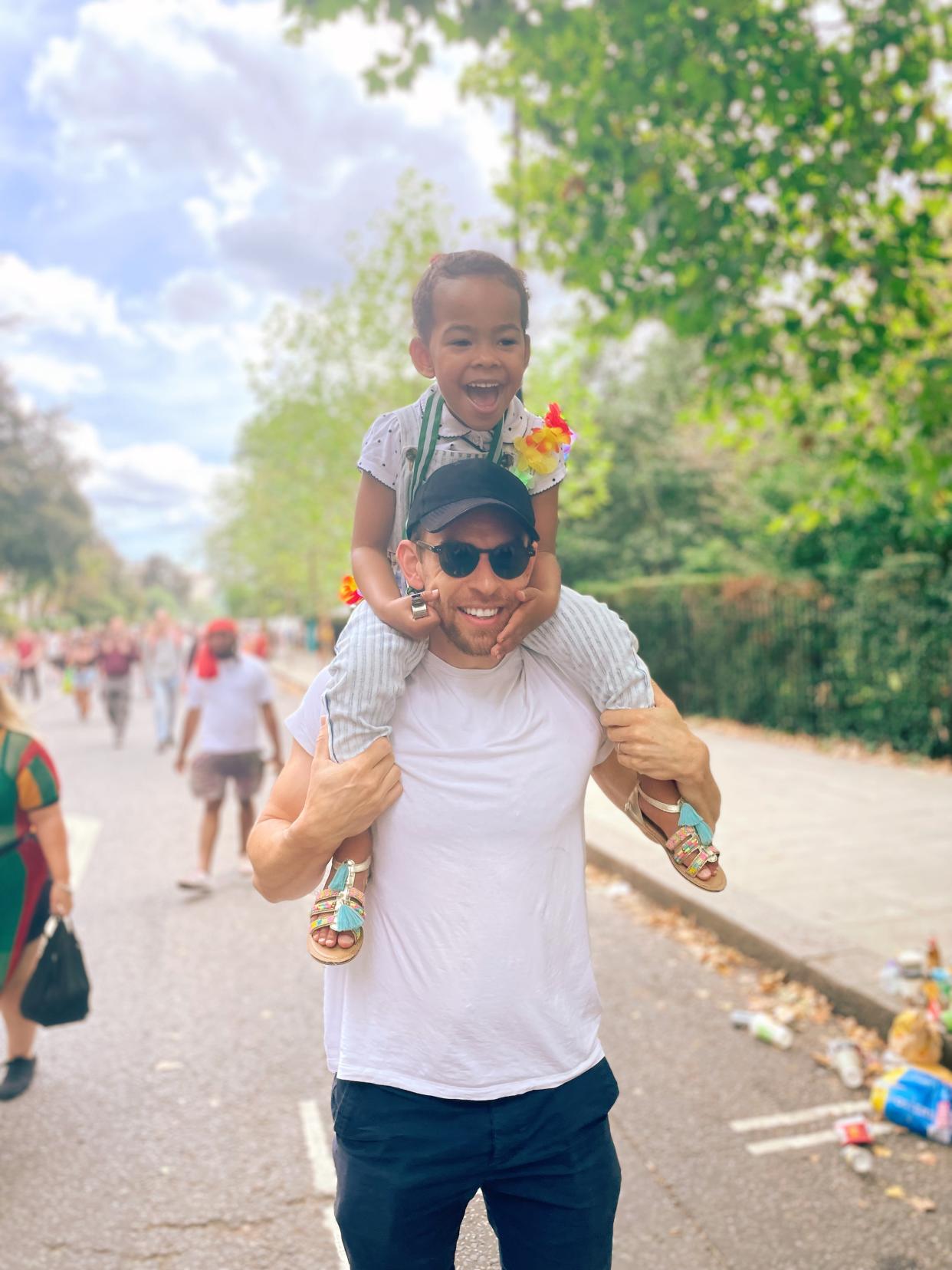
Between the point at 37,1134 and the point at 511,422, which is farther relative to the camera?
the point at 37,1134

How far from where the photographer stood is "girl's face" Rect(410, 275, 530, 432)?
5.61 feet

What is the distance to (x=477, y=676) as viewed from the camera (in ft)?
5.88

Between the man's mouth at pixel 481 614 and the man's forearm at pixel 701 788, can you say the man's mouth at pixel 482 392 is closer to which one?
the man's mouth at pixel 481 614

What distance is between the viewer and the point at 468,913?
5.57 ft

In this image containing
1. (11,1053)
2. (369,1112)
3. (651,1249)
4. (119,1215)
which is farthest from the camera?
(11,1053)

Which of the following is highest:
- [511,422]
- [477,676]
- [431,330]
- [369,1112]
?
[431,330]

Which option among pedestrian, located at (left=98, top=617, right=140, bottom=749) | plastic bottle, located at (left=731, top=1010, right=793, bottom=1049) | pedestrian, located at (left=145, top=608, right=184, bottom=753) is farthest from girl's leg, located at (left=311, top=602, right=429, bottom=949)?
pedestrian, located at (left=98, top=617, right=140, bottom=749)

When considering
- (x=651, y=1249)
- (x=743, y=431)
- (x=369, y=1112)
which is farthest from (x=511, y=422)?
(x=743, y=431)

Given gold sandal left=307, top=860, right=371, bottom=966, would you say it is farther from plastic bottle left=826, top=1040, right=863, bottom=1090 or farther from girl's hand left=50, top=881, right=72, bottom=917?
plastic bottle left=826, top=1040, right=863, bottom=1090

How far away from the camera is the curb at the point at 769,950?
15.0ft

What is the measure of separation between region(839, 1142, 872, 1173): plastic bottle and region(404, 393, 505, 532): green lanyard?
Result: 2983mm

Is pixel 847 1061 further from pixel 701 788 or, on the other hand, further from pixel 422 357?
pixel 422 357

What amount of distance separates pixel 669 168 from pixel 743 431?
290 cm

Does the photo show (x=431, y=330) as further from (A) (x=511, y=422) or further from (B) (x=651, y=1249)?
(B) (x=651, y=1249)
